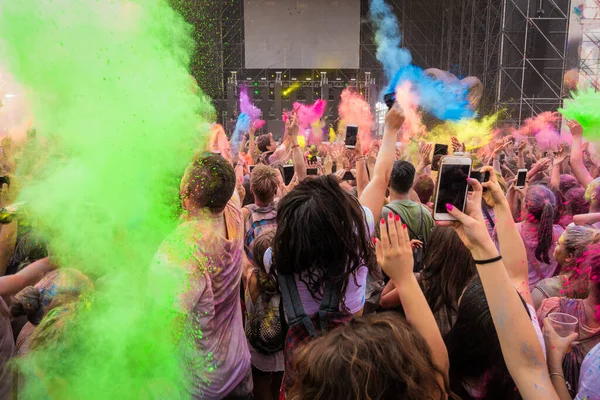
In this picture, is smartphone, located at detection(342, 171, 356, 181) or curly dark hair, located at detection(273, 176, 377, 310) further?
smartphone, located at detection(342, 171, 356, 181)

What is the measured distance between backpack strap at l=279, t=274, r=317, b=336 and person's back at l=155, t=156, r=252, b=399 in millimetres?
312

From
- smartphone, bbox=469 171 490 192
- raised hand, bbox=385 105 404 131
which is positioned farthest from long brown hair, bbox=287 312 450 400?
raised hand, bbox=385 105 404 131

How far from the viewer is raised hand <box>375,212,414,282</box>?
1.33m

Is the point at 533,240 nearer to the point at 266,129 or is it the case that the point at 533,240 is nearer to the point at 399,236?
the point at 399,236

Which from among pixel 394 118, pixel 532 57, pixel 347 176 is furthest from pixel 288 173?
pixel 532 57

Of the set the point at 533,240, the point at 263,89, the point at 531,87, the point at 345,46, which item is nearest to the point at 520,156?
the point at 533,240

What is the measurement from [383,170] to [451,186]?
0.77 m

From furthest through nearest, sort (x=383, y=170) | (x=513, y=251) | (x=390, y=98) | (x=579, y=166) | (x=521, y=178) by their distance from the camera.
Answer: (x=521, y=178)
(x=579, y=166)
(x=390, y=98)
(x=383, y=170)
(x=513, y=251)

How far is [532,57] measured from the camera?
43.1 feet

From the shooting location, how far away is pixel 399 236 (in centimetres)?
133

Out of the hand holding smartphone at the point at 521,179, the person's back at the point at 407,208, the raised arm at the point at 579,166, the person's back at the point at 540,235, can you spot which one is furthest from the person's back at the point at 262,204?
the raised arm at the point at 579,166

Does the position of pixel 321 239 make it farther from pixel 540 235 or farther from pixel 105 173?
pixel 540 235

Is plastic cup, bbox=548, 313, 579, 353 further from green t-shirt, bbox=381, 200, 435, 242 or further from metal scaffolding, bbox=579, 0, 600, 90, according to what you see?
metal scaffolding, bbox=579, 0, 600, 90

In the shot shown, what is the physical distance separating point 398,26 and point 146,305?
19941mm
